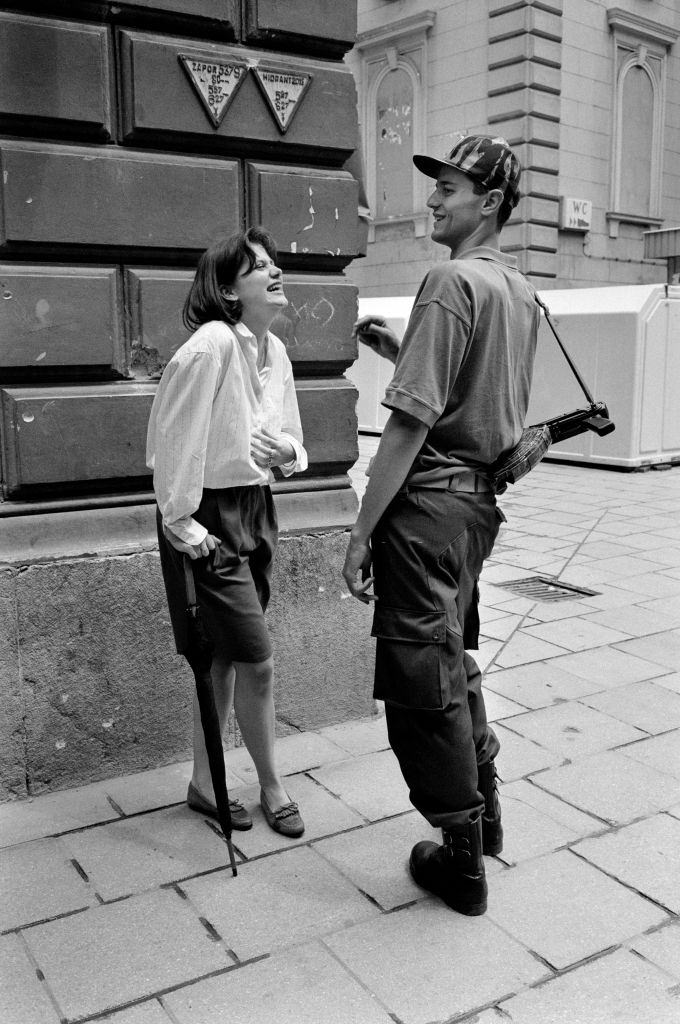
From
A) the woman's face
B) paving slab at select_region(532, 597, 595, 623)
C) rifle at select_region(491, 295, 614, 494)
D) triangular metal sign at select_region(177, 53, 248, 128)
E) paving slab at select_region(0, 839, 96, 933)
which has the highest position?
triangular metal sign at select_region(177, 53, 248, 128)

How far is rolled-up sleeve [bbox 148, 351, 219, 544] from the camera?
9.43 feet

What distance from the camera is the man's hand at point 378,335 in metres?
3.01

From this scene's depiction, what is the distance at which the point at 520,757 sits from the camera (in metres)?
3.78

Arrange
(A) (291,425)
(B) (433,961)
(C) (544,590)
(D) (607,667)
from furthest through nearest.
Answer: (C) (544,590) < (D) (607,667) < (A) (291,425) < (B) (433,961)

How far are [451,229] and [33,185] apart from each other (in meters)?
1.44

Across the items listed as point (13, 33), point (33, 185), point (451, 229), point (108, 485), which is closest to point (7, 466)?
point (108, 485)

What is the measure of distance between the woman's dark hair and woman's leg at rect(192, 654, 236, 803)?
1.08 m

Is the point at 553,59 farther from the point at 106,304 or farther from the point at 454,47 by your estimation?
the point at 106,304

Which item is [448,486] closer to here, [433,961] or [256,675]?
[256,675]

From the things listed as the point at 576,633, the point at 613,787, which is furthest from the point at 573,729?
the point at 576,633

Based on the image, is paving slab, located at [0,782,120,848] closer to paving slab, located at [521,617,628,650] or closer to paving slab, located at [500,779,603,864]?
paving slab, located at [500,779,603,864]

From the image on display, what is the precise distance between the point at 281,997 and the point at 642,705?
241 centimetres

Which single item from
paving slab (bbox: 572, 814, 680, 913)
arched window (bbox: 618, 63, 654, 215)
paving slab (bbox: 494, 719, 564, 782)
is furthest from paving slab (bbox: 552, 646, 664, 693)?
arched window (bbox: 618, 63, 654, 215)

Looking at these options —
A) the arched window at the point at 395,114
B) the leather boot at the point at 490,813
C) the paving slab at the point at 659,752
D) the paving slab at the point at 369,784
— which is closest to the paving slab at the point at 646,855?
the leather boot at the point at 490,813
